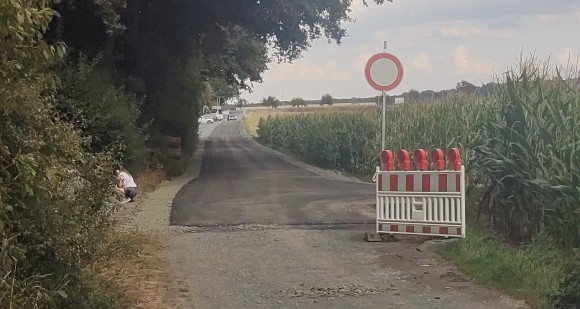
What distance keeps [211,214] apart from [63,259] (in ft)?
26.1

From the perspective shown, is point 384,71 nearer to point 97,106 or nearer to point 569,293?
point 569,293

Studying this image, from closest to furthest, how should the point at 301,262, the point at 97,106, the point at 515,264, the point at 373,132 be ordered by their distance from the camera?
the point at 515,264, the point at 301,262, the point at 97,106, the point at 373,132

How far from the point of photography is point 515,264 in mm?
→ 8164

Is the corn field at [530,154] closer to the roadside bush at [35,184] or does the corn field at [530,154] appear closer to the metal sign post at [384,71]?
the metal sign post at [384,71]

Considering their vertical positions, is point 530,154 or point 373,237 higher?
point 530,154

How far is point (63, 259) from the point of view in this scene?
5977 mm

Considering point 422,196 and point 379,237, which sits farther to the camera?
point 379,237

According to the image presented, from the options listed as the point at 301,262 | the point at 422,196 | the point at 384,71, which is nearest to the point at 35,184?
the point at 301,262

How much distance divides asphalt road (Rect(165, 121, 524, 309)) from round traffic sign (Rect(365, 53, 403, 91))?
2175mm

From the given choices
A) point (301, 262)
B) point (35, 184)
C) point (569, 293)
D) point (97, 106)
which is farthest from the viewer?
point (97, 106)

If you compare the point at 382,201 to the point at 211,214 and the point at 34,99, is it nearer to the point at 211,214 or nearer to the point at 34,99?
the point at 211,214

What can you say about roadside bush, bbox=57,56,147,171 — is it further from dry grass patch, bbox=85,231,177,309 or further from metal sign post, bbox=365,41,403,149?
dry grass patch, bbox=85,231,177,309

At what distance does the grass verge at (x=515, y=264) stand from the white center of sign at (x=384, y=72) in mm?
3215

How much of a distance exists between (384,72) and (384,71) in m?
0.02
